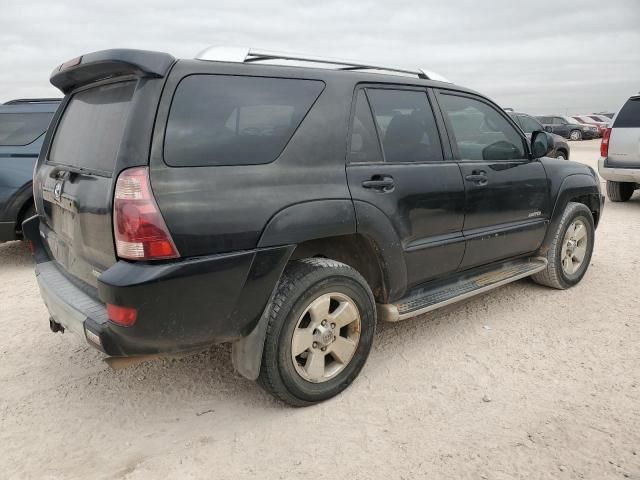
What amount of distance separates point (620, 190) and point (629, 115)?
1360 mm

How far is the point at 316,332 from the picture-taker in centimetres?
282

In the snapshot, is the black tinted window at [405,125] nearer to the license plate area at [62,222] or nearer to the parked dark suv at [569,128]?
the license plate area at [62,222]

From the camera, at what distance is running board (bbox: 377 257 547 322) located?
321 cm

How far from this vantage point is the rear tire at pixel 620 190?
9320mm

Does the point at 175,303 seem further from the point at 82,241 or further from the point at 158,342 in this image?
the point at 82,241

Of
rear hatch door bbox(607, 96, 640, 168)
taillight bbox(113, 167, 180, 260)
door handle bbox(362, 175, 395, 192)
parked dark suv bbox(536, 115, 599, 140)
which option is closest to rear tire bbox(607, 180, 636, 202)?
rear hatch door bbox(607, 96, 640, 168)

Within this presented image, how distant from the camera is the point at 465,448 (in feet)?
8.17

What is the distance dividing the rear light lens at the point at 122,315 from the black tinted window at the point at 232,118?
657mm

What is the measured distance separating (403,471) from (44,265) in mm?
2368

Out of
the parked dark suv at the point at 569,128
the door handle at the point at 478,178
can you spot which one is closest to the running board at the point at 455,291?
the door handle at the point at 478,178

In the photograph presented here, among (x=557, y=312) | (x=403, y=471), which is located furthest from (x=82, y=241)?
(x=557, y=312)

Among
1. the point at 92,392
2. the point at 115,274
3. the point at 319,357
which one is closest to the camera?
the point at 115,274

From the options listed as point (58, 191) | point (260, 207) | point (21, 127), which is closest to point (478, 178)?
point (260, 207)

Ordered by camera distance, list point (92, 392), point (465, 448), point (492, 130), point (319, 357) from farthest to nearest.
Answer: point (492, 130) → point (92, 392) → point (319, 357) → point (465, 448)
